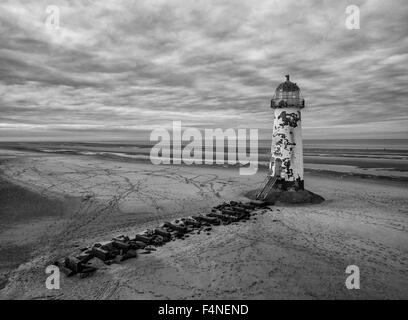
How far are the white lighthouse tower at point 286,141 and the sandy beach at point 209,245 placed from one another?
5.68 feet

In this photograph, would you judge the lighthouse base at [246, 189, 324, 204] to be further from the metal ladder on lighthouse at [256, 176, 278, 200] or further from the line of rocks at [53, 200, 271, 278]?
the line of rocks at [53, 200, 271, 278]

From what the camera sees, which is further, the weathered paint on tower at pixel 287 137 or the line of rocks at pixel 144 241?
the weathered paint on tower at pixel 287 137

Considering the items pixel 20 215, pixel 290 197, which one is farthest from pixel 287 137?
pixel 20 215

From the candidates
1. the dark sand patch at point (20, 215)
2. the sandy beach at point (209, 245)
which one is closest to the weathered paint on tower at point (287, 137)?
the sandy beach at point (209, 245)

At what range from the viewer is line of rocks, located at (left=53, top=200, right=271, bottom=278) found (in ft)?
24.7

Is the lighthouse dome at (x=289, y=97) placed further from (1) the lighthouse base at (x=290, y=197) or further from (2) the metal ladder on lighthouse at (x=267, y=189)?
(1) the lighthouse base at (x=290, y=197)

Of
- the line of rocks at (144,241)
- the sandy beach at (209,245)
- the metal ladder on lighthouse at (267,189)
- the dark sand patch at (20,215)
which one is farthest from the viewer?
the metal ladder on lighthouse at (267,189)

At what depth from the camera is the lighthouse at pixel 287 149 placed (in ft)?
48.5

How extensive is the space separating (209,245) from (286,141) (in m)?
7.94

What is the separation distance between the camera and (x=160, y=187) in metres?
19.3

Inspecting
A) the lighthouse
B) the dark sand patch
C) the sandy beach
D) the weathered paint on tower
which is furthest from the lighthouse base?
the dark sand patch

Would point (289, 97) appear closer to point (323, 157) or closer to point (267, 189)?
point (267, 189)

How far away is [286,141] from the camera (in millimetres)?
14961
